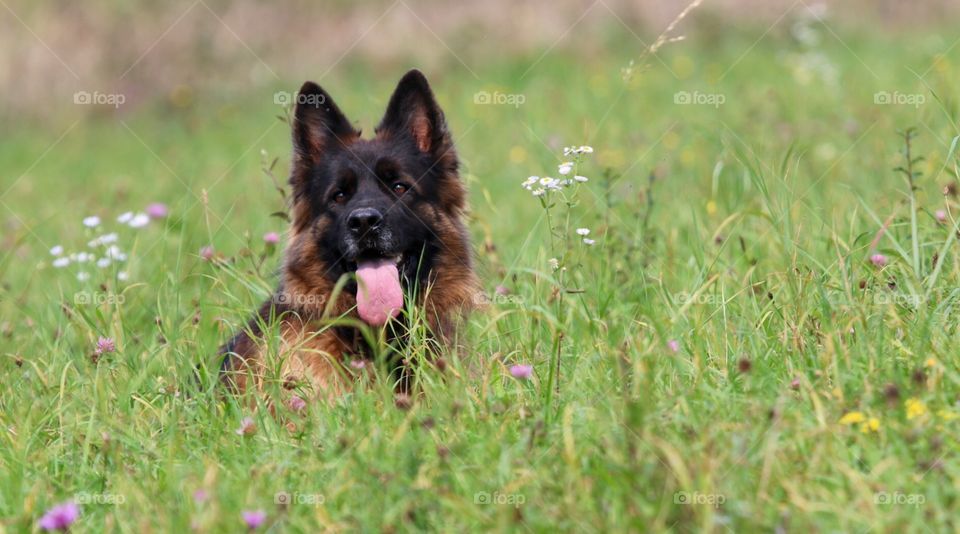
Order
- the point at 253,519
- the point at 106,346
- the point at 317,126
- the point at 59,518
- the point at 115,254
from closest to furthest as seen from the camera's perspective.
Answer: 1. the point at 253,519
2. the point at 59,518
3. the point at 106,346
4. the point at 317,126
5. the point at 115,254

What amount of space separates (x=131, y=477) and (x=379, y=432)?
0.85 metres

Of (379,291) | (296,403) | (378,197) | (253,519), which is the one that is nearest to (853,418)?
(253,519)

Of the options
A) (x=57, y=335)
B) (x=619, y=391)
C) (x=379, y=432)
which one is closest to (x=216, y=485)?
(x=379, y=432)

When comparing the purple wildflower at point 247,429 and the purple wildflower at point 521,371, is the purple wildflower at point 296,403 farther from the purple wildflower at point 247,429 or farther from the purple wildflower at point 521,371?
the purple wildflower at point 521,371

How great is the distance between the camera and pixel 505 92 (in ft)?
42.2

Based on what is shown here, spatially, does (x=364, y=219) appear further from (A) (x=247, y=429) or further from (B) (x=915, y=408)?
(B) (x=915, y=408)

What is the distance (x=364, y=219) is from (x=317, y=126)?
28.1 inches

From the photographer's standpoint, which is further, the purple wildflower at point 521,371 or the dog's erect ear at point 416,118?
the dog's erect ear at point 416,118

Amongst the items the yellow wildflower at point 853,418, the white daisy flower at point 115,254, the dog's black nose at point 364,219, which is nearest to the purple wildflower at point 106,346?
the white daisy flower at point 115,254

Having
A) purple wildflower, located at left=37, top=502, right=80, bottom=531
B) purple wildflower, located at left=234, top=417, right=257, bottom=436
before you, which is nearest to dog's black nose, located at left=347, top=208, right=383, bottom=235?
purple wildflower, located at left=234, top=417, right=257, bottom=436

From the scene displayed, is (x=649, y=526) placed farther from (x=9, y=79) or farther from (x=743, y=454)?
(x=9, y=79)

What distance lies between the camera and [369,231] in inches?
187

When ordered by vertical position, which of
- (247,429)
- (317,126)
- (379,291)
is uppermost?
(317,126)

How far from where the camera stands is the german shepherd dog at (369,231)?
4.61 meters
